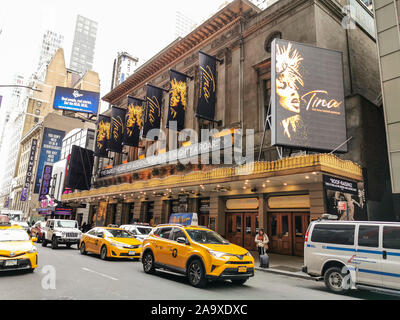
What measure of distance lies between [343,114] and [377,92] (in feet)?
24.3

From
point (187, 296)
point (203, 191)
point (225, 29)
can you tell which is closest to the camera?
point (187, 296)

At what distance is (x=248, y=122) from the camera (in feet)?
76.3

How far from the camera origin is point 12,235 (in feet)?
33.1

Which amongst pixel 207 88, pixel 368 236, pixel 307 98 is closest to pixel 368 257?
pixel 368 236

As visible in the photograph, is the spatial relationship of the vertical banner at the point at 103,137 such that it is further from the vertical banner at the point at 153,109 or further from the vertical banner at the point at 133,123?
the vertical banner at the point at 153,109

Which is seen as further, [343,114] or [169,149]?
[169,149]

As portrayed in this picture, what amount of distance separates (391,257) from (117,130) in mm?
33208

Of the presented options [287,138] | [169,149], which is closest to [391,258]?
[287,138]

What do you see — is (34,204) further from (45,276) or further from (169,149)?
(45,276)

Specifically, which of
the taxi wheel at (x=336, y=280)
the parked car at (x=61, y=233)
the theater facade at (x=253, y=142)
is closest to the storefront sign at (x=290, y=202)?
the theater facade at (x=253, y=142)

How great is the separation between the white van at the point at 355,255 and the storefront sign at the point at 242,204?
10.9 m

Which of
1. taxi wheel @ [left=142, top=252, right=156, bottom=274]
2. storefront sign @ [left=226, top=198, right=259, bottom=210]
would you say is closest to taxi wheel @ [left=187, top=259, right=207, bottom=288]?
taxi wheel @ [left=142, top=252, right=156, bottom=274]

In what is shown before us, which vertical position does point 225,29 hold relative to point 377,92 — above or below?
above
